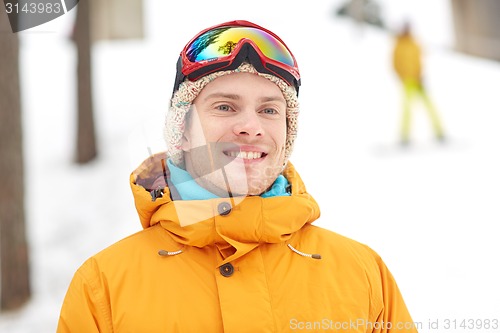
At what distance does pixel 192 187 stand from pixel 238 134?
0.85ft

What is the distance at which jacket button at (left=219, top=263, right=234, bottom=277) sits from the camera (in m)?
2.13

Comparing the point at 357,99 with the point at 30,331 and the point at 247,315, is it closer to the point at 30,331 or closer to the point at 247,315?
the point at 30,331

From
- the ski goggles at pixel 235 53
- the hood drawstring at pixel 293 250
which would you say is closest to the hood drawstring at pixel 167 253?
the hood drawstring at pixel 293 250

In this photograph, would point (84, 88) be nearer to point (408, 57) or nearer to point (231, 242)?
point (408, 57)

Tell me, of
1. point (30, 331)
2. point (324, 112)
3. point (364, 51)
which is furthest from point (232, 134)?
point (364, 51)

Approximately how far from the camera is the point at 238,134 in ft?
7.11

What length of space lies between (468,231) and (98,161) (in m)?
5.40

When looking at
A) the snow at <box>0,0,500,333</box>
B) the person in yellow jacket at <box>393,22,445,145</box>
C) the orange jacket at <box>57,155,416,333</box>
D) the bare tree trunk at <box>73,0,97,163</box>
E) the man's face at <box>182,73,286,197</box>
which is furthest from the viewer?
the person in yellow jacket at <box>393,22,445,145</box>

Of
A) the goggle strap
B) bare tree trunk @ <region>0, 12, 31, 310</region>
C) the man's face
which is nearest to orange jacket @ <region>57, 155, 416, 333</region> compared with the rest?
the man's face

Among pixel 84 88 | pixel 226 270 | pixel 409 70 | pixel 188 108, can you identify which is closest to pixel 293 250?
pixel 226 270

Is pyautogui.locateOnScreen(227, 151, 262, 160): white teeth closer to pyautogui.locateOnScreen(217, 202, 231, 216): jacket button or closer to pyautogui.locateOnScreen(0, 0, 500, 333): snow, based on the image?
pyautogui.locateOnScreen(217, 202, 231, 216): jacket button

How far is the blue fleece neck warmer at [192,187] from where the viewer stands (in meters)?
2.23

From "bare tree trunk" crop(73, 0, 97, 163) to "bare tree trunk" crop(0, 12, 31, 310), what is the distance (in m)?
3.28

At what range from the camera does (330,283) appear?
220 centimetres
